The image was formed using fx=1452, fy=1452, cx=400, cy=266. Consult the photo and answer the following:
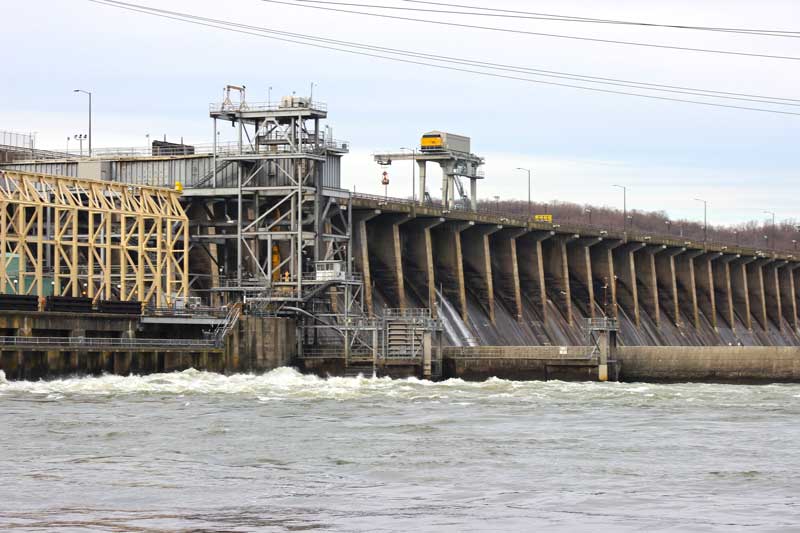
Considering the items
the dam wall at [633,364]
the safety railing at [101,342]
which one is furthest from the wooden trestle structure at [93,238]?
the dam wall at [633,364]

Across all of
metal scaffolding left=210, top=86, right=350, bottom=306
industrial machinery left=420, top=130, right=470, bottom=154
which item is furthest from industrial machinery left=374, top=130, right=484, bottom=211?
metal scaffolding left=210, top=86, right=350, bottom=306

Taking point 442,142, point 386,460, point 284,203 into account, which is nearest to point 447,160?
point 442,142

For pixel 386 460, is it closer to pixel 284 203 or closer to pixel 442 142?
pixel 284 203

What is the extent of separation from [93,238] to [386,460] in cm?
4152

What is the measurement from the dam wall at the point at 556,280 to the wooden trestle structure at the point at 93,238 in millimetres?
14198

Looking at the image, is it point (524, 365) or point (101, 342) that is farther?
point (524, 365)

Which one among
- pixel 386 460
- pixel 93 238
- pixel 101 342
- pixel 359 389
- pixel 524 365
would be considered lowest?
pixel 386 460

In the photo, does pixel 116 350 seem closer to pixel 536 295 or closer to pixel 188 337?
pixel 188 337

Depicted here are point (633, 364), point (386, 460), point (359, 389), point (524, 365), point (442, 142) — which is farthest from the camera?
point (442, 142)

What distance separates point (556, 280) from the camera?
122062mm

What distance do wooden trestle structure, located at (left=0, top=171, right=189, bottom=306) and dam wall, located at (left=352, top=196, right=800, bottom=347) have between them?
46.6 ft

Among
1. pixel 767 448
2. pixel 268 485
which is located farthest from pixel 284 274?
pixel 268 485

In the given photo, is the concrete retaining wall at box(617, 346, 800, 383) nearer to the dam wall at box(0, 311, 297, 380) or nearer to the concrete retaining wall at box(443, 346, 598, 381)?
the concrete retaining wall at box(443, 346, 598, 381)

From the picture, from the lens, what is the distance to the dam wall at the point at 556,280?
4023 inches
